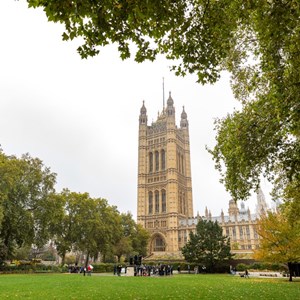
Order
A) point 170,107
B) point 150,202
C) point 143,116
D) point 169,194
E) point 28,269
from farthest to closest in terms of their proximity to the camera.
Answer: point 143,116, point 170,107, point 150,202, point 169,194, point 28,269

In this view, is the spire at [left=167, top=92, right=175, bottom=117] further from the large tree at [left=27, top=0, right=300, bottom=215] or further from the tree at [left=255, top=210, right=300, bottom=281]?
the large tree at [left=27, top=0, right=300, bottom=215]

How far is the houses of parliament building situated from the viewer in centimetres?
8688

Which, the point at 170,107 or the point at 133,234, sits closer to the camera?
the point at 133,234

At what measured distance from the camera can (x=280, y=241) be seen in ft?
76.5

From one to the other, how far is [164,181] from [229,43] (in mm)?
84327

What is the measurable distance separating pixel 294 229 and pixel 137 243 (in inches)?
1814

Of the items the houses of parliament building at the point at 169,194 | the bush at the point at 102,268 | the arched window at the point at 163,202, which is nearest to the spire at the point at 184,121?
the houses of parliament building at the point at 169,194

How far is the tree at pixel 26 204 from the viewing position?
113 feet

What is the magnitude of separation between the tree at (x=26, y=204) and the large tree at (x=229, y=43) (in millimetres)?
26966

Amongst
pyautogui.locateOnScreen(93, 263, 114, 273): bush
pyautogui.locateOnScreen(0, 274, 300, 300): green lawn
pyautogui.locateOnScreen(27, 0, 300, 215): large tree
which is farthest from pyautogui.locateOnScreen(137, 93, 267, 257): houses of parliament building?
pyautogui.locateOnScreen(27, 0, 300, 215): large tree

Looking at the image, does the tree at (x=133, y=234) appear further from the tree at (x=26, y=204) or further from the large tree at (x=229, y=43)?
the large tree at (x=229, y=43)

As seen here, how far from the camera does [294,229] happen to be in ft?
72.6

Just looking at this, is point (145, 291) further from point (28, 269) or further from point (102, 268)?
point (102, 268)

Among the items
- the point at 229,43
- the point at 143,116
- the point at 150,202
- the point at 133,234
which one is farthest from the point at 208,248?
the point at 143,116
